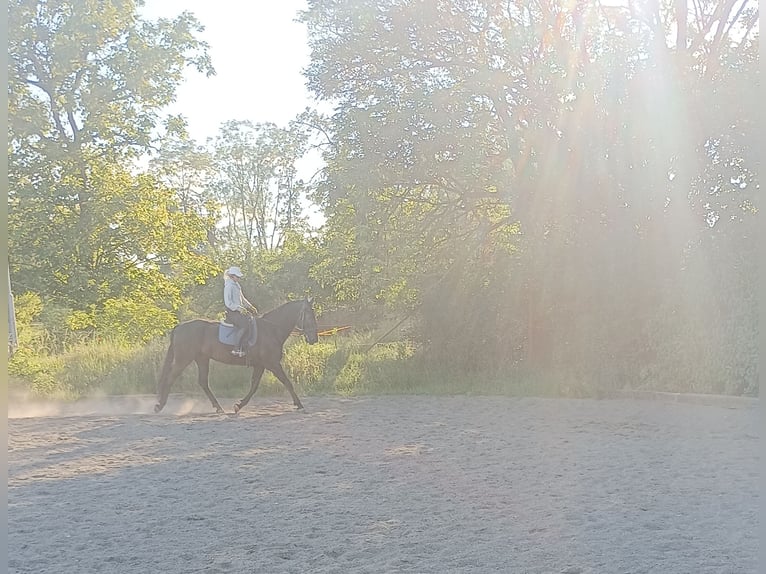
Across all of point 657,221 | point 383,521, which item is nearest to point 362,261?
point 657,221

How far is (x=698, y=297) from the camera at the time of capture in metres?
13.2

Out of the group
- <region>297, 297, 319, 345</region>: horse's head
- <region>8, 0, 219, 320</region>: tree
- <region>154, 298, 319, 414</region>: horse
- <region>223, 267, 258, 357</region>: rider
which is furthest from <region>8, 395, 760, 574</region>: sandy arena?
<region>8, 0, 219, 320</region>: tree

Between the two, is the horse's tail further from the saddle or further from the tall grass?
the tall grass

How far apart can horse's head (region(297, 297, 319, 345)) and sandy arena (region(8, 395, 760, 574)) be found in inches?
53.4

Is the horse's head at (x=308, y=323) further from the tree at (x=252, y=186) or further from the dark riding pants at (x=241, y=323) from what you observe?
→ the tree at (x=252, y=186)

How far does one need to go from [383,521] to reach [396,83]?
11277 mm

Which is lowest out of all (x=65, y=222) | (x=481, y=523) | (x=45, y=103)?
(x=481, y=523)

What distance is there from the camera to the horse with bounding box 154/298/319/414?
12.0 m

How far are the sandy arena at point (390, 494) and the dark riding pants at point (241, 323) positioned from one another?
1.21m

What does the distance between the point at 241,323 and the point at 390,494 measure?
6030mm

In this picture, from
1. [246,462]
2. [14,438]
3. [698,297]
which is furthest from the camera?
[698,297]

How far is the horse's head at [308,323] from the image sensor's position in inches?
477

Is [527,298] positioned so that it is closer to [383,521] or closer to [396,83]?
[396,83]

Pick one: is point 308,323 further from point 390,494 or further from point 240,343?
point 390,494
